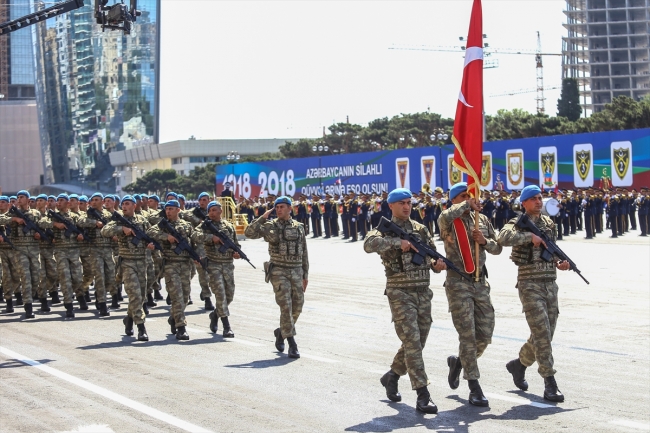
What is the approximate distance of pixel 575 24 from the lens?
15550 cm

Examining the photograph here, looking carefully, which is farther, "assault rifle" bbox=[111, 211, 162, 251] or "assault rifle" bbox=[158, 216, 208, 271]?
"assault rifle" bbox=[111, 211, 162, 251]

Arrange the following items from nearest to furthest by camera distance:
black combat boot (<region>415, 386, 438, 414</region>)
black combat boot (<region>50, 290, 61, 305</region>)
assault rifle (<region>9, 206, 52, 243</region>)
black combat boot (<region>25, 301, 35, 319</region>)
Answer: black combat boot (<region>415, 386, 438, 414</region>) → black combat boot (<region>25, 301, 35, 319</region>) → assault rifle (<region>9, 206, 52, 243</region>) → black combat boot (<region>50, 290, 61, 305</region>)

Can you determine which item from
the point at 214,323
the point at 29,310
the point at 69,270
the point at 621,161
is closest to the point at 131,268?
the point at 214,323

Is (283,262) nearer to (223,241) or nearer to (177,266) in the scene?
(223,241)

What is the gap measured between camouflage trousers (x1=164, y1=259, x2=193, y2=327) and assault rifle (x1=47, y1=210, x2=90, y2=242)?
3812 millimetres

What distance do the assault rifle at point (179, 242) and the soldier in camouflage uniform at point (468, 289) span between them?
18.2 ft

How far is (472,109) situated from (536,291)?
6.30 ft

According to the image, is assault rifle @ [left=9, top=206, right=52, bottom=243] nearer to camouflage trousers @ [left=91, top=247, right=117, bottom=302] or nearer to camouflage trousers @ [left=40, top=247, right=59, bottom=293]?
camouflage trousers @ [left=40, top=247, right=59, bottom=293]

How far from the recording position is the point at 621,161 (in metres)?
38.5

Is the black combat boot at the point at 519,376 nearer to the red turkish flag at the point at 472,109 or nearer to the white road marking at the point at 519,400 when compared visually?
the white road marking at the point at 519,400

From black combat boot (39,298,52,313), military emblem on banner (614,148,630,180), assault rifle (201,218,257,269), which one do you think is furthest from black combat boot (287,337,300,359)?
military emblem on banner (614,148,630,180)

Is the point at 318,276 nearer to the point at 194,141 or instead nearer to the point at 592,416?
the point at 592,416

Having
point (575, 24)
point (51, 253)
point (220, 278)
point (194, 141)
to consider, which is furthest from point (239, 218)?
point (575, 24)

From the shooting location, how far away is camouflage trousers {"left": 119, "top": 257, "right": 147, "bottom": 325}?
1416 centimetres
